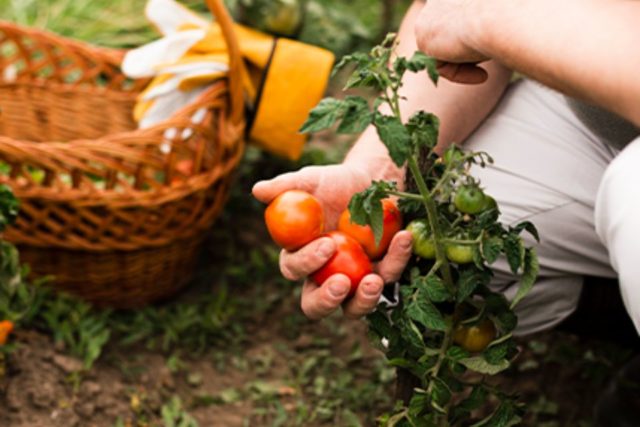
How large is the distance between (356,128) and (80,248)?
1.15 metres

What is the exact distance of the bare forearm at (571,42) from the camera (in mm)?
1062

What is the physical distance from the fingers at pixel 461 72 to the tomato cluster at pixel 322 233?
205 millimetres

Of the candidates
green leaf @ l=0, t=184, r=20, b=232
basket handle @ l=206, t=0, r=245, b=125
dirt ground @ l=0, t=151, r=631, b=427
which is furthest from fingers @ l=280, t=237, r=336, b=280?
basket handle @ l=206, t=0, r=245, b=125

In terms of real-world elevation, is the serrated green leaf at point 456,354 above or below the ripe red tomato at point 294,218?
below

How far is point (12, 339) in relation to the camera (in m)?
1.81

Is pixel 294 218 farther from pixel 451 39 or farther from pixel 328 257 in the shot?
pixel 451 39

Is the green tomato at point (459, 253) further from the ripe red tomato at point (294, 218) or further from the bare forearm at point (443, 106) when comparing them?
the bare forearm at point (443, 106)

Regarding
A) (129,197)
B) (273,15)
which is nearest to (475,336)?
(129,197)

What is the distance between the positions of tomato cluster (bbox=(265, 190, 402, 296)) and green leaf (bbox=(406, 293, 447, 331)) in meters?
0.10

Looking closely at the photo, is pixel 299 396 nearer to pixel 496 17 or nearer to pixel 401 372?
pixel 401 372

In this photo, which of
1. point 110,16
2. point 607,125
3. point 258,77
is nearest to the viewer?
point 607,125

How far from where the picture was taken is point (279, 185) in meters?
1.25

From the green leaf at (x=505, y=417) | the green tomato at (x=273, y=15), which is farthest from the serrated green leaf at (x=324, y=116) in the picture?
the green tomato at (x=273, y=15)

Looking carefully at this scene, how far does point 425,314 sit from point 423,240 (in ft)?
0.33
